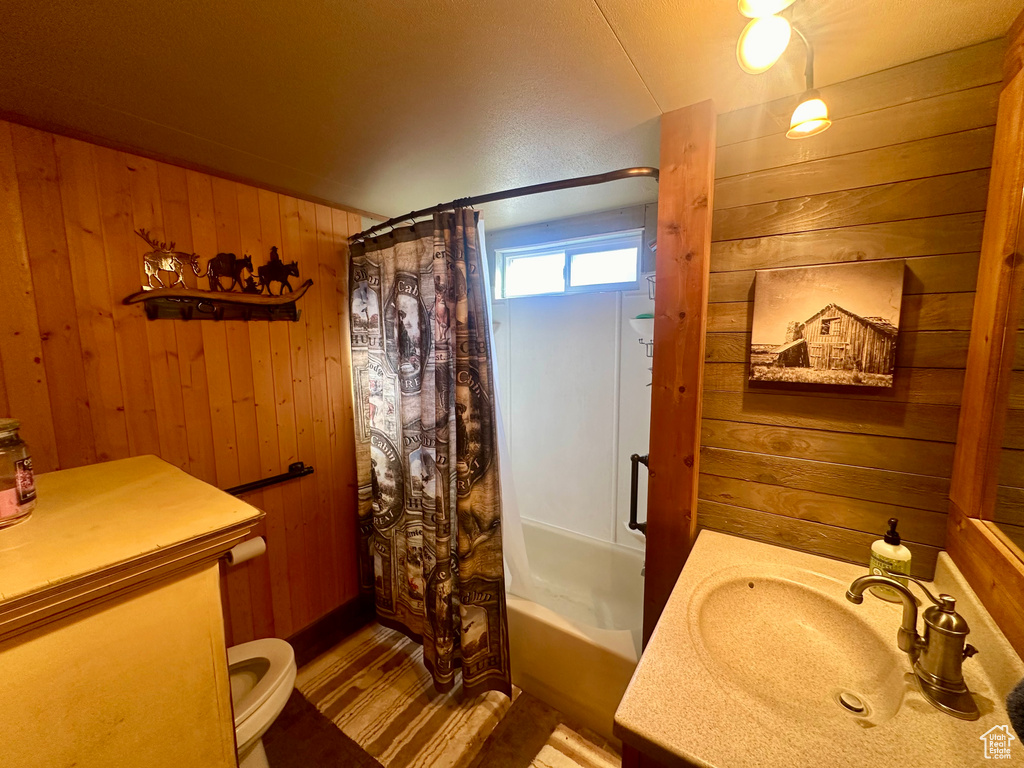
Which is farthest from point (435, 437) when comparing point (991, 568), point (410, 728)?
point (991, 568)

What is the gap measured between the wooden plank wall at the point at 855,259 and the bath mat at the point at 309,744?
63.2 inches

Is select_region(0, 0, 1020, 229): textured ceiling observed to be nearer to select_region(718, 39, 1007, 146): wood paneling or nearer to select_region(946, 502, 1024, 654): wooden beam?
select_region(718, 39, 1007, 146): wood paneling

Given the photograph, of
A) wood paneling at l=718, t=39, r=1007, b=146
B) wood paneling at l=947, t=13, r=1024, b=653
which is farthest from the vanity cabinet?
wood paneling at l=718, t=39, r=1007, b=146

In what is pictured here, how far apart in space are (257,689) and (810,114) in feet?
7.08

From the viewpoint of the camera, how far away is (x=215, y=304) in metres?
1.55

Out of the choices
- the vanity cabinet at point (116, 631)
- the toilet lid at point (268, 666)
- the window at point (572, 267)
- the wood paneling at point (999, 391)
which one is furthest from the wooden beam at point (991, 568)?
the toilet lid at point (268, 666)

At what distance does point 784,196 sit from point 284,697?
2172 millimetres

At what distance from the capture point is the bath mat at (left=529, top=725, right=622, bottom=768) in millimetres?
1414

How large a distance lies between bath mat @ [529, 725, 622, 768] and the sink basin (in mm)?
943

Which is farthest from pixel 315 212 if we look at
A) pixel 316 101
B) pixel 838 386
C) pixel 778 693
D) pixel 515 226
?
pixel 778 693

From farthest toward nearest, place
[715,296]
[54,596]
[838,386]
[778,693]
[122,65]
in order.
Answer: [715,296]
[838,386]
[122,65]
[778,693]
[54,596]

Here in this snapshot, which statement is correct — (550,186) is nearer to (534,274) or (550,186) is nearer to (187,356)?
(534,274)

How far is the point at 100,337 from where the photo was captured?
132 centimetres

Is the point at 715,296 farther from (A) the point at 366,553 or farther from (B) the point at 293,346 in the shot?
(A) the point at 366,553
